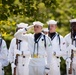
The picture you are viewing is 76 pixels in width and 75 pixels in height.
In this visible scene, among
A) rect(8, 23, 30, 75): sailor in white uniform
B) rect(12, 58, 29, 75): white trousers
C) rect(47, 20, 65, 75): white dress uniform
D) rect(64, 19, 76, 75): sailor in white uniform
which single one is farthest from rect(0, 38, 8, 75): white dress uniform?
rect(64, 19, 76, 75): sailor in white uniform

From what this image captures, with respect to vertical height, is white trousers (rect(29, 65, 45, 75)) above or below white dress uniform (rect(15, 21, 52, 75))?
below

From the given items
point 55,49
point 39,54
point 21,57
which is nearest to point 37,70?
point 39,54

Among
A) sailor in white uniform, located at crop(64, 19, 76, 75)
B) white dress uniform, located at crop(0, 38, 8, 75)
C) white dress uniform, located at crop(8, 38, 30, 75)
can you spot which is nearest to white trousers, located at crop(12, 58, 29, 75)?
white dress uniform, located at crop(8, 38, 30, 75)

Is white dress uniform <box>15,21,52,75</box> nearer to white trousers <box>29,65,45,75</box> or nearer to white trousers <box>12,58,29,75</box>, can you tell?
white trousers <box>29,65,45,75</box>

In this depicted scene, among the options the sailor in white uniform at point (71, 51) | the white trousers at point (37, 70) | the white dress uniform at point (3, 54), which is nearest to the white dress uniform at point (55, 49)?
the sailor in white uniform at point (71, 51)

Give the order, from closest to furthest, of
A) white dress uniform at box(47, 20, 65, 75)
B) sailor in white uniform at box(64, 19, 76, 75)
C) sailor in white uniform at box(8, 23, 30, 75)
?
sailor in white uniform at box(64, 19, 76, 75)
sailor in white uniform at box(8, 23, 30, 75)
white dress uniform at box(47, 20, 65, 75)

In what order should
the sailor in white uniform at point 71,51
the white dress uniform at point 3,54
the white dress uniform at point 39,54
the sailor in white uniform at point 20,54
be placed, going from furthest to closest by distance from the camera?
1. the sailor in white uniform at point 20,54
2. the white dress uniform at point 3,54
3. the sailor in white uniform at point 71,51
4. the white dress uniform at point 39,54

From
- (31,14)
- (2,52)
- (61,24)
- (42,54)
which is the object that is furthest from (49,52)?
(61,24)

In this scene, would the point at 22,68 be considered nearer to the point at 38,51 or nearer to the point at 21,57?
the point at 21,57

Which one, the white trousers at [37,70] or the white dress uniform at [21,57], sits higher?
the white dress uniform at [21,57]

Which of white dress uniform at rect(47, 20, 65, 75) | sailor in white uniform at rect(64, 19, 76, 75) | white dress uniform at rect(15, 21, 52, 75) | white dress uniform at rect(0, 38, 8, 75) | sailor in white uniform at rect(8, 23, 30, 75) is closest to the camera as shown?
white dress uniform at rect(15, 21, 52, 75)

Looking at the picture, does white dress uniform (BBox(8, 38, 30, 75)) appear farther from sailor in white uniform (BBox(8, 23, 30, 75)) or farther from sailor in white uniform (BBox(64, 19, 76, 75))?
sailor in white uniform (BBox(64, 19, 76, 75))

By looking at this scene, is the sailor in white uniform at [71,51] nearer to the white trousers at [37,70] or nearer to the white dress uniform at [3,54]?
the white trousers at [37,70]

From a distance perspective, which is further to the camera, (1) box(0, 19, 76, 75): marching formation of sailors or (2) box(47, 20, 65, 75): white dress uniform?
(2) box(47, 20, 65, 75): white dress uniform
